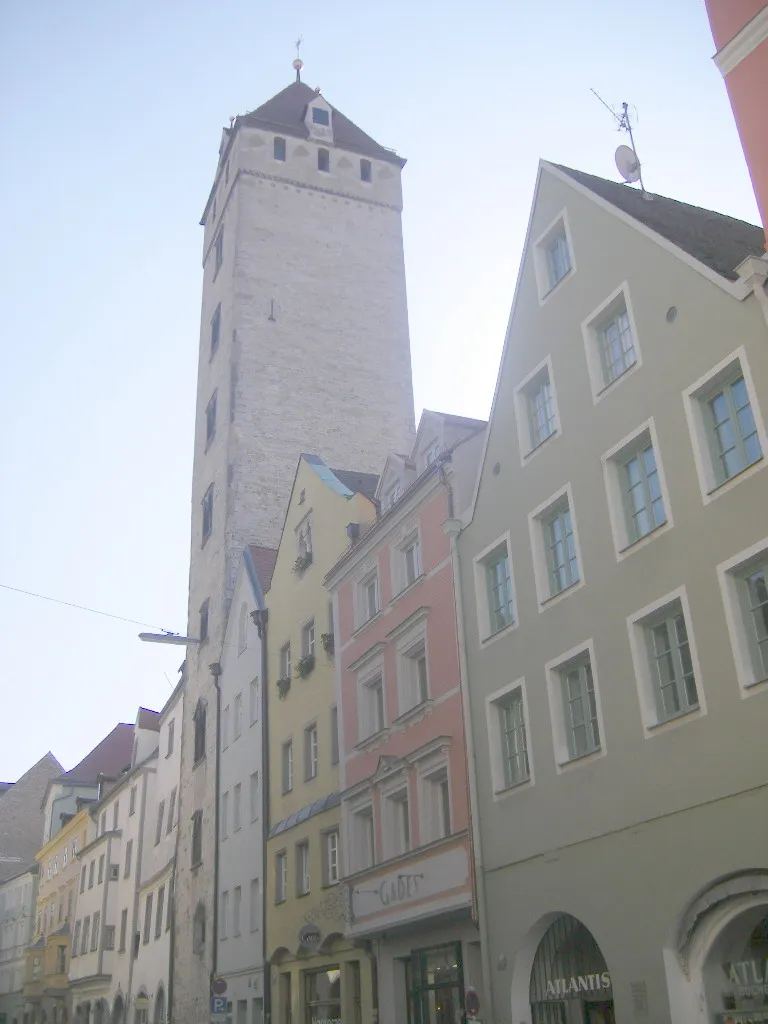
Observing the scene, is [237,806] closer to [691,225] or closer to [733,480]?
[691,225]

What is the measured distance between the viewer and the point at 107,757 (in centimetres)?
6862

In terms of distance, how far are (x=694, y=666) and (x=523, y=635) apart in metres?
4.98

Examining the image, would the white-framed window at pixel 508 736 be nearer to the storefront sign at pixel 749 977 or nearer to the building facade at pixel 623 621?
the building facade at pixel 623 621

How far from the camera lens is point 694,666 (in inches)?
615

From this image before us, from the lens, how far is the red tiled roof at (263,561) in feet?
124

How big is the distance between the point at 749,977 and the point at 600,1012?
3437mm

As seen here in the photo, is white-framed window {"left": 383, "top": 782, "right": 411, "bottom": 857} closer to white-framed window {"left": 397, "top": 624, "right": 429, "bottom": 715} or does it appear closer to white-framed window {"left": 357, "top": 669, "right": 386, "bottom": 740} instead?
white-framed window {"left": 397, "top": 624, "right": 429, "bottom": 715}

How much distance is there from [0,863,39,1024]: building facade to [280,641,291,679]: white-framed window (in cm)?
4274

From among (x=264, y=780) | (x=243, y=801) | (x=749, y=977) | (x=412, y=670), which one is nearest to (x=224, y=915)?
(x=243, y=801)

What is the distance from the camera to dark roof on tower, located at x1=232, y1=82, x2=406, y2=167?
55.8 meters

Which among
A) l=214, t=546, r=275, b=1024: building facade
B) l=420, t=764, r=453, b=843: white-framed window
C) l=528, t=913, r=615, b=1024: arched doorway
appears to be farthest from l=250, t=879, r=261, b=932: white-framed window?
l=528, t=913, r=615, b=1024: arched doorway

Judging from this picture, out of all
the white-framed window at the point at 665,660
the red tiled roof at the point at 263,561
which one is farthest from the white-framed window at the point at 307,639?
the white-framed window at the point at 665,660

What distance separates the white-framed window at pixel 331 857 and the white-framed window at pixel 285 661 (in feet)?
18.9

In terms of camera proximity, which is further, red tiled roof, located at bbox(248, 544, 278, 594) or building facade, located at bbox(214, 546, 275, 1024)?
red tiled roof, located at bbox(248, 544, 278, 594)
